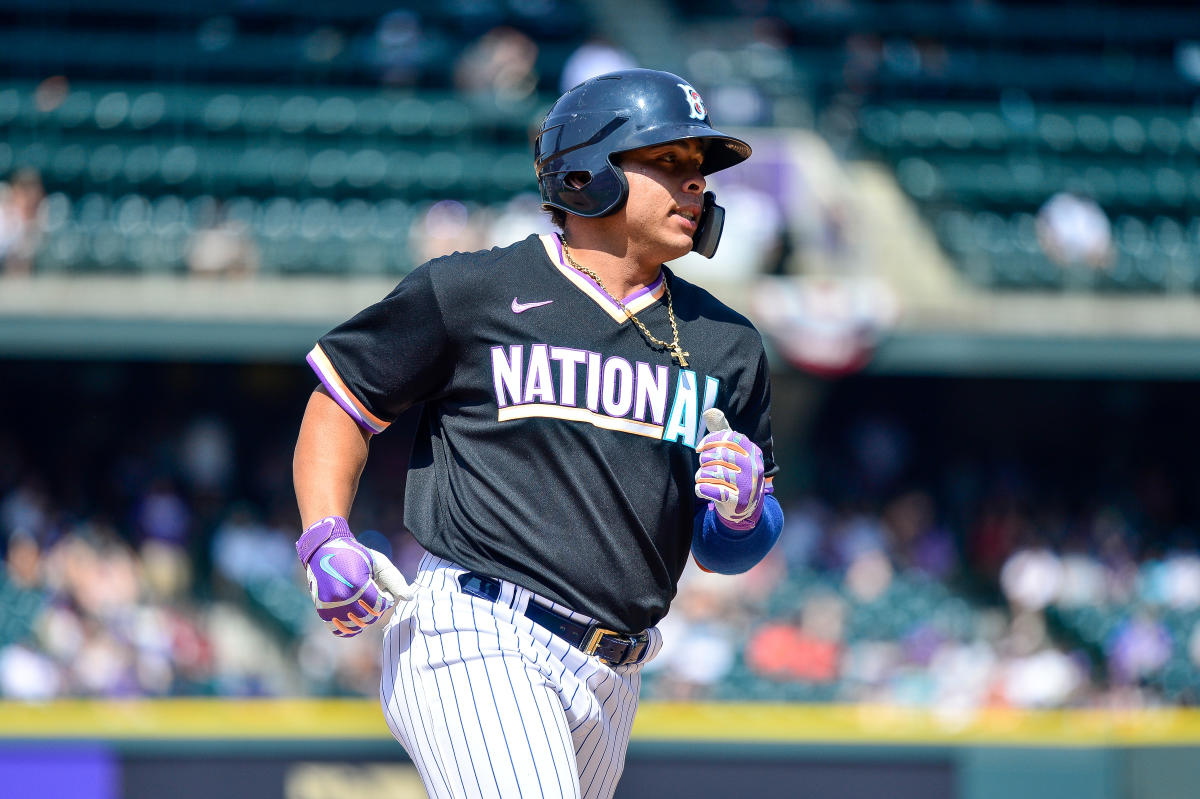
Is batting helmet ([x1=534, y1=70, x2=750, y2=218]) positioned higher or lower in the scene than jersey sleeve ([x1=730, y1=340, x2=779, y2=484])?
higher

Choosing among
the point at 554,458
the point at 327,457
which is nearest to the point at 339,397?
the point at 327,457

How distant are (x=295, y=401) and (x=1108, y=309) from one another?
5.67 meters

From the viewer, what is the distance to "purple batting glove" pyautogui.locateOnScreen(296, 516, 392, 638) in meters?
2.40

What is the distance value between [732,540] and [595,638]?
1.09 feet

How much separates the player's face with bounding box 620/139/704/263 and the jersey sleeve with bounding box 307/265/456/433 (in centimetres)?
38

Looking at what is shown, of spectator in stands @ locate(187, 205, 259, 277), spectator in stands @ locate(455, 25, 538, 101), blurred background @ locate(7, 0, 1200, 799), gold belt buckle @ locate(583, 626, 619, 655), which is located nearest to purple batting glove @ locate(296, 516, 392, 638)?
gold belt buckle @ locate(583, 626, 619, 655)

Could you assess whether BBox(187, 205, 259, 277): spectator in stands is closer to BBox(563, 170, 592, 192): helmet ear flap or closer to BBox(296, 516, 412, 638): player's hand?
BBox(563, 170, 592, 192): helmet ear flap

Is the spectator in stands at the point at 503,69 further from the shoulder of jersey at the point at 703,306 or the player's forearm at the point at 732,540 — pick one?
the player's forearm at the point at 732,540

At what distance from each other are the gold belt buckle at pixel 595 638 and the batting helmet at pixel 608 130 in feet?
2.35

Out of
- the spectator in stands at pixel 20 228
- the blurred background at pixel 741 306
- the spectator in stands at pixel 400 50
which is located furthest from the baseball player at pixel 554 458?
the spectator in stands at pixel 400 50

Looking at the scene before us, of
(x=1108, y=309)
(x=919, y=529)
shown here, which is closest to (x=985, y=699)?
(x=919, y=529)

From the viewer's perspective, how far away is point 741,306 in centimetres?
960

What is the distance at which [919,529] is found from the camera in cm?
1005

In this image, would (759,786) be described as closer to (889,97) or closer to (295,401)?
(295,401)
